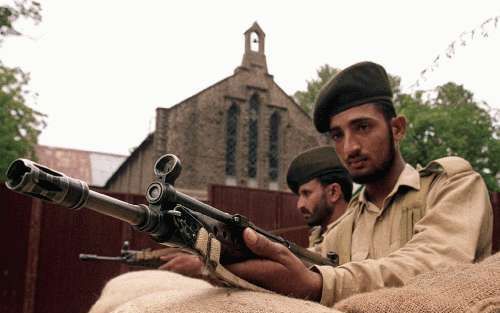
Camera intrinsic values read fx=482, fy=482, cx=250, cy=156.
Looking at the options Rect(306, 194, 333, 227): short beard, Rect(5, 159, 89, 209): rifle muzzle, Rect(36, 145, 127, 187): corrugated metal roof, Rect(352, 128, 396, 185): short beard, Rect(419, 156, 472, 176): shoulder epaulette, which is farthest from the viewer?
Rect(36, 145, 127, 187): corrugated metal roof

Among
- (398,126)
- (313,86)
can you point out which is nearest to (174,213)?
(398,126)

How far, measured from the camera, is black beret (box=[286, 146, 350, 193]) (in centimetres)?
356

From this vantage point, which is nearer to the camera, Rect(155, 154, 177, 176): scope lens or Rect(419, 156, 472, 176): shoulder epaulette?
Rect(155, 154, 177, 176): scope lens

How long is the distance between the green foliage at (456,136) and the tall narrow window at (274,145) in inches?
267

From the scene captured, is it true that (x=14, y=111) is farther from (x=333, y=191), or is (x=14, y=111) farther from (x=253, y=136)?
(x=333, y=191)

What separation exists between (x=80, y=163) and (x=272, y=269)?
37100 mm

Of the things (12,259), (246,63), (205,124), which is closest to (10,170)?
(12,259)

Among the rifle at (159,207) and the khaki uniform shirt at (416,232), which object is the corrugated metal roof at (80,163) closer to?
the khaki uniform shirt at (416,232)

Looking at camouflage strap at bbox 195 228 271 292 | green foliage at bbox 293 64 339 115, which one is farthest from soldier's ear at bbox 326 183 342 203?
green foliage at bbox 293 64 339 115

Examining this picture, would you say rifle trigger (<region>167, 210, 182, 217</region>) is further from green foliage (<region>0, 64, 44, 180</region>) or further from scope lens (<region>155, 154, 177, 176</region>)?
green foliage (<region>0, 64, 44, 180</region>)

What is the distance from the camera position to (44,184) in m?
0.91

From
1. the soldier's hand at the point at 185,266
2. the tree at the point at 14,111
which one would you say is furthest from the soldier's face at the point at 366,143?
the tree at the point at 14,111

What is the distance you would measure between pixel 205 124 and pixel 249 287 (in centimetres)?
2271

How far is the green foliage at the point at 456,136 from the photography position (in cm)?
2586
